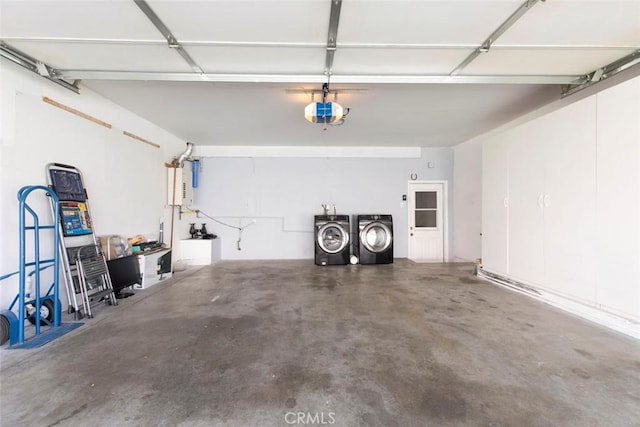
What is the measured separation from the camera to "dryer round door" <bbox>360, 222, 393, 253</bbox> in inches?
202

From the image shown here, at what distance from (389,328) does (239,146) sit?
4.76 m

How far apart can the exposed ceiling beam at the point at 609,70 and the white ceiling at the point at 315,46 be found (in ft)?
0.23

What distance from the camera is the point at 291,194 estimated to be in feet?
18.7

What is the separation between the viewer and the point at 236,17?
1.72m

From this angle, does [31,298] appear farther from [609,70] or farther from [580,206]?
[609,70]

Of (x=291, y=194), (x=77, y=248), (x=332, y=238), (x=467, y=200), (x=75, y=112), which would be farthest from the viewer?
(x=291, y=194)

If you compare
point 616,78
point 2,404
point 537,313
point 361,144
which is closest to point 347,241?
point 361,144

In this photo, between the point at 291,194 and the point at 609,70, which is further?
the point at 291,194

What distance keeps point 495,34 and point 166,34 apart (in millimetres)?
2402

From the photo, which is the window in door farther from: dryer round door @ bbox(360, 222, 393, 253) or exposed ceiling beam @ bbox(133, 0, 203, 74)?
exposed ceiling beam @ bbox(133, 0, 203, 74)

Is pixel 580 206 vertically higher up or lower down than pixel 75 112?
lower down

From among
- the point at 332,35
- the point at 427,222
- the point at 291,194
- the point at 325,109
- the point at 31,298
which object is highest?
the point at 332,35

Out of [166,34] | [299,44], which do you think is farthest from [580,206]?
[166,34]

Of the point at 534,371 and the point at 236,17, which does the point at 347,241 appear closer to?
the point at 534,371
